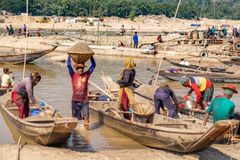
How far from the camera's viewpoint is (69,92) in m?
18.8

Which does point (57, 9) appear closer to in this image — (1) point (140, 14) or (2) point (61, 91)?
(1) point (140, 14)

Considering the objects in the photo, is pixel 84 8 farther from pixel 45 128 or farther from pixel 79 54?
pixel 45 128

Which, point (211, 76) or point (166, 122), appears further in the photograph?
point (211, 76)

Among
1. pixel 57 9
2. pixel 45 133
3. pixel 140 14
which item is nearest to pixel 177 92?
pixel 45 133

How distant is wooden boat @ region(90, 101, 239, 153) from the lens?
28.8 feet

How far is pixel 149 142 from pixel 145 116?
2.70 feet

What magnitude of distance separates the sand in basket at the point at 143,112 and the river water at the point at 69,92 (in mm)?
520

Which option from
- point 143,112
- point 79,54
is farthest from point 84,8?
point 143,112

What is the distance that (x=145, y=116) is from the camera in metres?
10.7

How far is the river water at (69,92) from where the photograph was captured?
10742 mm

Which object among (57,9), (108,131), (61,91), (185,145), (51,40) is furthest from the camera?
(57,9)

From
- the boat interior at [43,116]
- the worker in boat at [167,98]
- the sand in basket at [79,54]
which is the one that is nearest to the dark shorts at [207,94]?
the worker in boat at [167,98]

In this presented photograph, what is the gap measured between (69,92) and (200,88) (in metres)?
7.43

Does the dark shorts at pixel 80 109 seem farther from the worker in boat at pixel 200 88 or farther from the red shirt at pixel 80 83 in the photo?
the worker in boat at pixel 200 88
